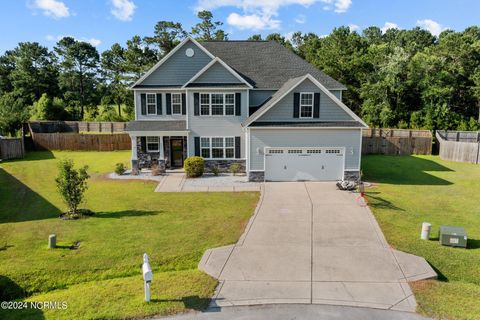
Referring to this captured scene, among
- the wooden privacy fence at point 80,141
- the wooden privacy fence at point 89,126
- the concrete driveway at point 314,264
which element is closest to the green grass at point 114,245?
the concrete driveway at point 314,264

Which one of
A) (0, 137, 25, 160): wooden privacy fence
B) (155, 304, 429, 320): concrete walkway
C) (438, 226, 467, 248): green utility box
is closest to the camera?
(155, 304, 429, 320): concrete walkway

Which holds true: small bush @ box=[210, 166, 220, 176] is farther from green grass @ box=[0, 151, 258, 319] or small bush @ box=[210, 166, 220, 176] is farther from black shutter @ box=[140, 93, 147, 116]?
black shutter @ box=[140, 93, 147, 116]

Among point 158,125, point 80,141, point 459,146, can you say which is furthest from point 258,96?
point 80,141

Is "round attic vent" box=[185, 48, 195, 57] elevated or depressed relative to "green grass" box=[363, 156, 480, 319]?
elevated

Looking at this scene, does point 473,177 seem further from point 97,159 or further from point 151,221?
point 97,159

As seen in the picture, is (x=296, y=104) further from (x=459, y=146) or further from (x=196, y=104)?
(x=459, y=146)

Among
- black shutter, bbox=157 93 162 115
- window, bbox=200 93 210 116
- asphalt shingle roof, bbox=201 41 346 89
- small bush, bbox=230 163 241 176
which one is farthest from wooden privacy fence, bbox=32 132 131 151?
small bush, bbox=230 163 241 176

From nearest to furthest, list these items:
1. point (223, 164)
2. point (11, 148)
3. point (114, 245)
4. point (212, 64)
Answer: point (114, 245) < point (212, 64) < point (223, 164) < point (11, 148)

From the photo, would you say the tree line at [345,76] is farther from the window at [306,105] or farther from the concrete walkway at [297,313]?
the concrete walkway at [297,313]
